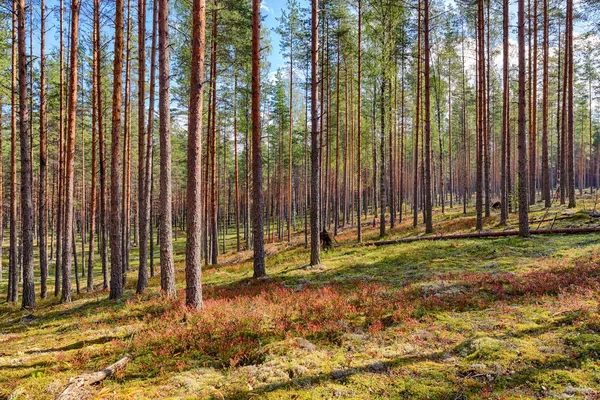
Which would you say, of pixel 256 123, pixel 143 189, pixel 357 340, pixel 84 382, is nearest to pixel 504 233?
pixel 357 340

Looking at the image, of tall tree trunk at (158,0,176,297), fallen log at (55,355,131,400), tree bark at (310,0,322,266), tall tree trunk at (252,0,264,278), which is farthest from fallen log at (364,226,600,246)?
fallen log at (55,355,131,400)

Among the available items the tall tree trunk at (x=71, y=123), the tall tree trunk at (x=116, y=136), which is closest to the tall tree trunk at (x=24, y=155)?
the tall tree trunk at (x=71, y=123)

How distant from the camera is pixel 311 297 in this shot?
A: 8.29m

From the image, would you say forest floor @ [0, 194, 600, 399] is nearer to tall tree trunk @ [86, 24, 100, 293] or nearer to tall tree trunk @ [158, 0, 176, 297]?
tall tree trunk @ [158, 0, 176, 297]

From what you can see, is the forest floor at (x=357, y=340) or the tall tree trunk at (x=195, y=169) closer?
the forest floor at (x=357, y=340)

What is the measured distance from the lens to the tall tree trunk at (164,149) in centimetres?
873

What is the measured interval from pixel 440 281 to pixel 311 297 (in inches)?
152

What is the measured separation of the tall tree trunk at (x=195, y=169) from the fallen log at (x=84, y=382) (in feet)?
8.48

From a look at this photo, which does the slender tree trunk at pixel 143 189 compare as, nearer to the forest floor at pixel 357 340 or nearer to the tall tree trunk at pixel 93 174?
the forest floor at pixel 357 340

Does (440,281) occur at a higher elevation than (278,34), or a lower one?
lower

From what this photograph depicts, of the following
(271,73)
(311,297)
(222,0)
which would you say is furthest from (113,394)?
(271,73)

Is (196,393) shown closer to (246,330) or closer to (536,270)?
(246,330)

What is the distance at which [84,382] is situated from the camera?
4.53 metres

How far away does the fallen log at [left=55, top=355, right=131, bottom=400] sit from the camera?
13.7 feet
